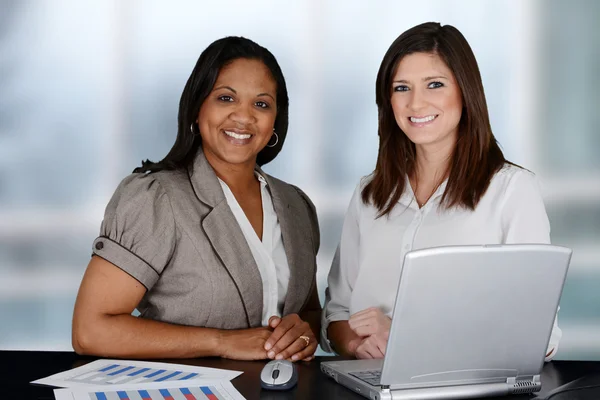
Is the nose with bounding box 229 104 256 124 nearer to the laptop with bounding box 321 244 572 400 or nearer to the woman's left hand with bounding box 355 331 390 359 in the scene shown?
the woman's left hand with bounding box 355 331 390 359

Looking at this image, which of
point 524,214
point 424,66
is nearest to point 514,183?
point 524,214

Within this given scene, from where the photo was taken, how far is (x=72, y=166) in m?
4.21

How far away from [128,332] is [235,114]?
32.6 inches

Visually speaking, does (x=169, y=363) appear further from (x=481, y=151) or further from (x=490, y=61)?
(x=490, y=61)

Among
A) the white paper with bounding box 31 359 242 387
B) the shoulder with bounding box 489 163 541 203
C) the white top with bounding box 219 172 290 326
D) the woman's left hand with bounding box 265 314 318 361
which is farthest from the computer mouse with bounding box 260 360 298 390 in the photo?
the shoulder with bounding box 489 163 541 203

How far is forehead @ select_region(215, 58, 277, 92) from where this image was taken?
2.68 m

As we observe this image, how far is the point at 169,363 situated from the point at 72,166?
2376 millimetres

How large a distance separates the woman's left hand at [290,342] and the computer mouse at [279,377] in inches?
12.8

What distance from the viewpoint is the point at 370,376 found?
6.03 ft

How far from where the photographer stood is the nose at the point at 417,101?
8.03 feet

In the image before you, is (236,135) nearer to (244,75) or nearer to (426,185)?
(244,75)

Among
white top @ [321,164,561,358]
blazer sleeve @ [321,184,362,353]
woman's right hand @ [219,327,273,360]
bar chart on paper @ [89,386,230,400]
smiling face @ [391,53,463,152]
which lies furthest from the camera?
blazer sleeve @ [321,184,362,353]

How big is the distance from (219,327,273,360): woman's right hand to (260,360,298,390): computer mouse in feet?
1.08

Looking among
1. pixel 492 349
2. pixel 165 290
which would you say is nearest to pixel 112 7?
pixel 165 290
